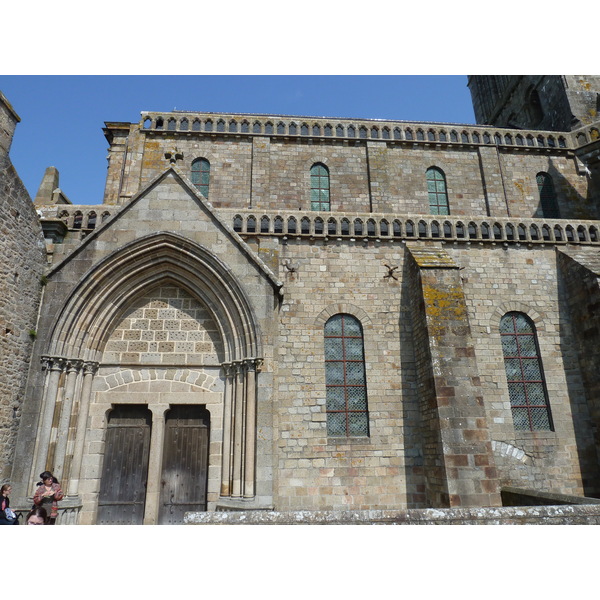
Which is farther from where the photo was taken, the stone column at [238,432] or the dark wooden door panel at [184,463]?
the dark wooden door panel at [184,463]

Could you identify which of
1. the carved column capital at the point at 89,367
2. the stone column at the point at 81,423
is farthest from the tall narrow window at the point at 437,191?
the stone column at the point at 81,423

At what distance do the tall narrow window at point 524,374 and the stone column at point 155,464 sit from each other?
8129 millimetres

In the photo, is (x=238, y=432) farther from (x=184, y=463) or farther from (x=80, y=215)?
(x=80, y=215)

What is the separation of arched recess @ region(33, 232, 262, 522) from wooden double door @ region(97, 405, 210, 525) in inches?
18.2

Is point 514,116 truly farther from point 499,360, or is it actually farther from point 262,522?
point 262,522

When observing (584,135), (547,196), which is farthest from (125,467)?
(584,135)

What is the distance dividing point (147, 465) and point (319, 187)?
10.3 m

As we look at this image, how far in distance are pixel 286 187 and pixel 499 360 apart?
8686mm

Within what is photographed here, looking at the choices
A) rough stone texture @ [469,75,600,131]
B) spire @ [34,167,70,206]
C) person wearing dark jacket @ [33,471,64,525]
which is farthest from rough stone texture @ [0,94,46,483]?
rough stone texture @ [469,75,600,131]

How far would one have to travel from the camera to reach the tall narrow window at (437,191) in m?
14.7

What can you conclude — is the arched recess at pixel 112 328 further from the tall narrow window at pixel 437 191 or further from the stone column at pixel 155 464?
the tall narrow window at pixel 437 191

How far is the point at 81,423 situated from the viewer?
330 inches

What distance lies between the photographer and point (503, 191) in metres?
15.0

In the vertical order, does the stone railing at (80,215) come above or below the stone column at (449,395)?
above
